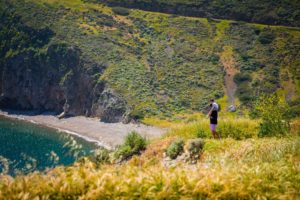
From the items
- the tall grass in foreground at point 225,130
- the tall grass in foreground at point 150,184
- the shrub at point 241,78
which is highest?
the shrub at point 241,78

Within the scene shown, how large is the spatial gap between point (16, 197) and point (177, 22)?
103m

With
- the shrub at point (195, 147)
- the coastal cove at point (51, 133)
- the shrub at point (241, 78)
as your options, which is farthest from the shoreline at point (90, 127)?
the shrub at point (195, 147)

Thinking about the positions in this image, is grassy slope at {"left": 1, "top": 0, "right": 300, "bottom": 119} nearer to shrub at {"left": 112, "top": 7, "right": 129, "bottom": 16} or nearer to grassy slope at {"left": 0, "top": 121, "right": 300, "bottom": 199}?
shrub at {"left": 112, "top": 7, "right": 129, "bottom": 16}

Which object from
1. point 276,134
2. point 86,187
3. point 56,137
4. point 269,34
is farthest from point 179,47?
point 86,187

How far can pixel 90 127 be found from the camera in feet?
245

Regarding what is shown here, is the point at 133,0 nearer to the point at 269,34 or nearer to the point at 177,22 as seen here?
the point at 177,22

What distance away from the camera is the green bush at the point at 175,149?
1670 cm

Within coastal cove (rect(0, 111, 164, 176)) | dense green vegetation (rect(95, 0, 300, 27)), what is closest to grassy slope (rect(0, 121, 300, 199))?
coastal cove (rect(0, 111, 164, 176))

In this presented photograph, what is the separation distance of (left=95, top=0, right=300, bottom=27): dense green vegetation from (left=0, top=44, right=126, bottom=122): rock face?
101 feet

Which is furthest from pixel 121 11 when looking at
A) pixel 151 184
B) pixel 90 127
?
pixel 151 184

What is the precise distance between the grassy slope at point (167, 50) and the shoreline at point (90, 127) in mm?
6227

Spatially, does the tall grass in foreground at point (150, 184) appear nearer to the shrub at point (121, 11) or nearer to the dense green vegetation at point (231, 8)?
the shrub at point (121, 11)

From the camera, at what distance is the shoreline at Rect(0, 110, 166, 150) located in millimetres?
65375

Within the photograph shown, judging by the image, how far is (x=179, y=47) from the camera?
9744 centimetres
